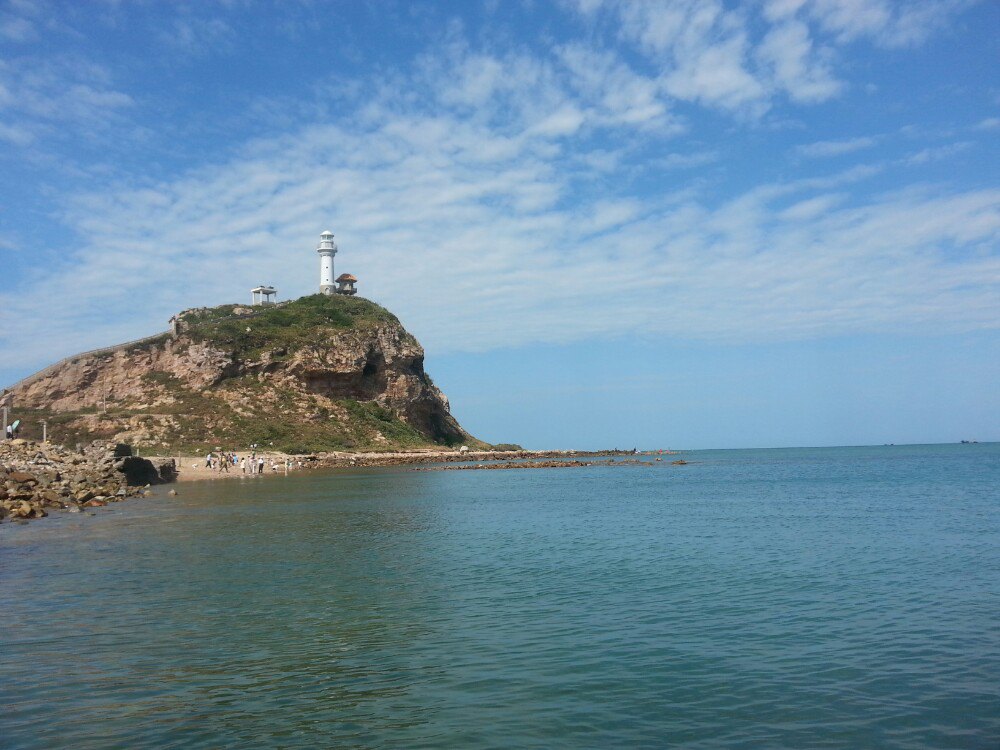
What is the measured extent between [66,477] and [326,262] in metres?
80.7

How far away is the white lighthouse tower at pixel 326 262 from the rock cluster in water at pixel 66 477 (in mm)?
63184

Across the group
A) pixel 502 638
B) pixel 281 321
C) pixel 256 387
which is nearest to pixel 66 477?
pixel 502 638

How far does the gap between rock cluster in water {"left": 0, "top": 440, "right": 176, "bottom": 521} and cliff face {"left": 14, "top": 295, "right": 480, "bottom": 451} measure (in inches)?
889

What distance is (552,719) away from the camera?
26.7 ft

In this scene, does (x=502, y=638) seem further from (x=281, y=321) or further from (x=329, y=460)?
(x=281, y=321)

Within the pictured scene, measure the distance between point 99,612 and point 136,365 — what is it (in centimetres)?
8035

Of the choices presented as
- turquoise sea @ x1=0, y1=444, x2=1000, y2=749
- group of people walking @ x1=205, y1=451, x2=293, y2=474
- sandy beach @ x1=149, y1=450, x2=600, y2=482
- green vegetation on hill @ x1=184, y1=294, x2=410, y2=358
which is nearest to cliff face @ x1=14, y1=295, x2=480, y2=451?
green vegetation on hill @ x1=184, y1=294, x2=410, y2=358

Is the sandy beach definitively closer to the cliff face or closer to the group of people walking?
the group of people walking

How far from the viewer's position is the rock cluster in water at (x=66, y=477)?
31406 mm

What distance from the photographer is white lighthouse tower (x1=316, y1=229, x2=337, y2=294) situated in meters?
115

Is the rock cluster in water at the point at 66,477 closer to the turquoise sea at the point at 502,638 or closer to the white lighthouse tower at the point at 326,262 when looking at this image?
the turquoise sea at the point at 502,638

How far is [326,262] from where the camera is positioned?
116 m

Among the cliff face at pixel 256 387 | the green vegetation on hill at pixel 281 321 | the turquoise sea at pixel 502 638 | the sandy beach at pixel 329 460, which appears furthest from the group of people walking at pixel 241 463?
the turquoise sea at pixel 502 638

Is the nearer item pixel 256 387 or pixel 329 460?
pixel 329 460
